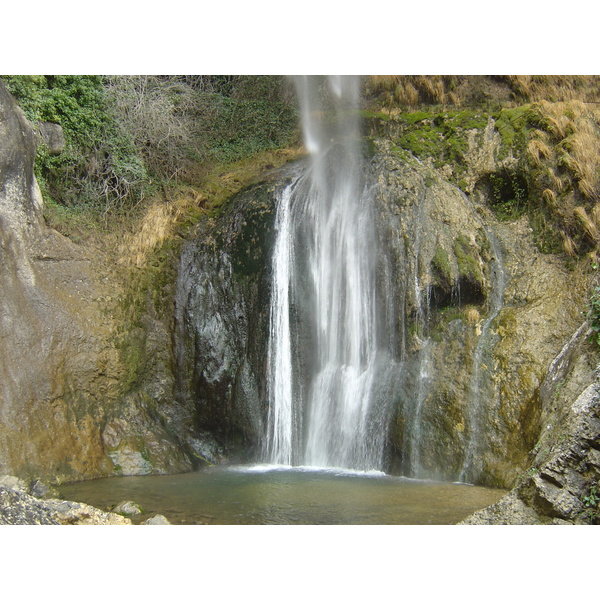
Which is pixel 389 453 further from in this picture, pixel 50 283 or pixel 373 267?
pixel 50 283

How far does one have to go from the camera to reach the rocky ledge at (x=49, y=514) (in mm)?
6238

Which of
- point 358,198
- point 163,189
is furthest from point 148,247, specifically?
point 358,198

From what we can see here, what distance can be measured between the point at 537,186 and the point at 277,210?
15.1 ft

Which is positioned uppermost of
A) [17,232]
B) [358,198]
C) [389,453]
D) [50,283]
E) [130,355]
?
[358,198]

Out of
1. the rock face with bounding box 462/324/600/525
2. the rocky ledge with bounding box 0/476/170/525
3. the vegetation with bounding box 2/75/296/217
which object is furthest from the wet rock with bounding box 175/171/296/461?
the rock face with bounding box 462/324/600/525

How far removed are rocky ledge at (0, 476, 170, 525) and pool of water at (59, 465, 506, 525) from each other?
30 cm

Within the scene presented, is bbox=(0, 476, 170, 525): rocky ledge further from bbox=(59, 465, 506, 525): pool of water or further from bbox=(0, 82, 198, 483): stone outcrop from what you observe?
bbox=(0, 82, 198, 483): stone outcrop

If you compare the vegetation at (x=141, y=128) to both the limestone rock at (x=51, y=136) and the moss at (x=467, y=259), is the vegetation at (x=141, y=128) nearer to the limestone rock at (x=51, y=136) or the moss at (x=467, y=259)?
the limestone rock at (x=51, y=136)

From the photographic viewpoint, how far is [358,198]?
1097 cm

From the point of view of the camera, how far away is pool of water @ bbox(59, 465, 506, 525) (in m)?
6.53

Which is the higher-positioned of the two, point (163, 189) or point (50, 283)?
point (163, 189)

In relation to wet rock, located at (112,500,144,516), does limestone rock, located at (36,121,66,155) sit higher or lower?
higher

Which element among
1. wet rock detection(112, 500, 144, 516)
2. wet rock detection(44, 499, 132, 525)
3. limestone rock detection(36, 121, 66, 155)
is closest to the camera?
wet rock detection(44, 499, 132, 525)

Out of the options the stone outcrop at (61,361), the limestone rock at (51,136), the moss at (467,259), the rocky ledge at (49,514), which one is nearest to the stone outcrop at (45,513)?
the rocky ledge at (49,514)
